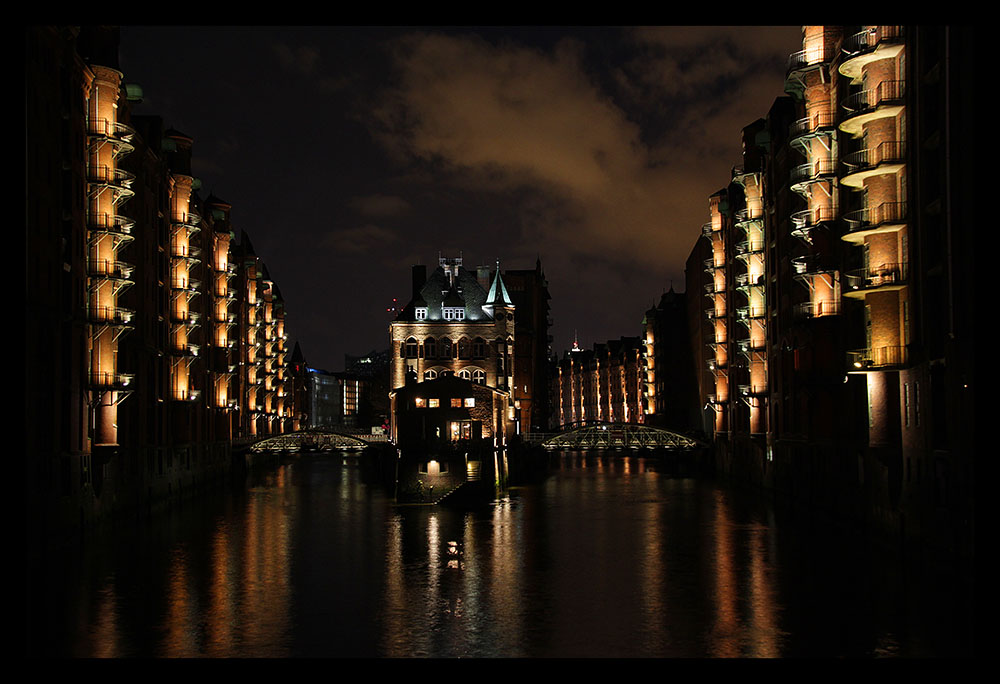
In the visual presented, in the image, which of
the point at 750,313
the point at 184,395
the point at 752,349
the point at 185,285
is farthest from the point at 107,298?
the point at 750,313

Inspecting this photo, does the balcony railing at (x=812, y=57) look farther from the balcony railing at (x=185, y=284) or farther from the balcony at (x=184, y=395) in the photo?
the balcony at (x=184, y=395)

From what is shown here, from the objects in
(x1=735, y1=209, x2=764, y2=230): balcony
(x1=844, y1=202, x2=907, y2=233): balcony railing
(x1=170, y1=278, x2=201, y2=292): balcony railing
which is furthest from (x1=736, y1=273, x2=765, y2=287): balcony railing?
(x1=170, y1=278, x2=201, y2=292): balcony railing

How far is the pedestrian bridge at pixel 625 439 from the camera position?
4124 inches

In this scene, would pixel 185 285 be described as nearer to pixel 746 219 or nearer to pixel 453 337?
pixel 746 219

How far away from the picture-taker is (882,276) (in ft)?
132

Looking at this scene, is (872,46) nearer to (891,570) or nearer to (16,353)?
(891,570)

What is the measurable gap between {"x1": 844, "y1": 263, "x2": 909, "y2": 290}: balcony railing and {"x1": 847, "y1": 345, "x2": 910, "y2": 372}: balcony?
2.40m

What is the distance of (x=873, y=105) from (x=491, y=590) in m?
23.3

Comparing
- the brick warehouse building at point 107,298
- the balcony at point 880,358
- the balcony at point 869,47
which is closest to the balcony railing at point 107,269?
the brick warehouse building at point 107,298

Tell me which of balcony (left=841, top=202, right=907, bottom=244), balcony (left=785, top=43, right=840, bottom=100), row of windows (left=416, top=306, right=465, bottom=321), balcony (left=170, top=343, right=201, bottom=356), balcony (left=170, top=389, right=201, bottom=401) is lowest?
balcony (left=170, top=389, right=201, bottom=401)

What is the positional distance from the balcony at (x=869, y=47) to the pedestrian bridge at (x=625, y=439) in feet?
205

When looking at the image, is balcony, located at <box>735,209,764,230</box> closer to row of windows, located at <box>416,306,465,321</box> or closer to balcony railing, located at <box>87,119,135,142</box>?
balcony railing, located at <box>87,119,135,142</box>

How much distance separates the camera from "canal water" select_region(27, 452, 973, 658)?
28.5 meters

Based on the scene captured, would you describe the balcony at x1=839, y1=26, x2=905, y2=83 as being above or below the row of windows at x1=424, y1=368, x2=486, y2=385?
above
